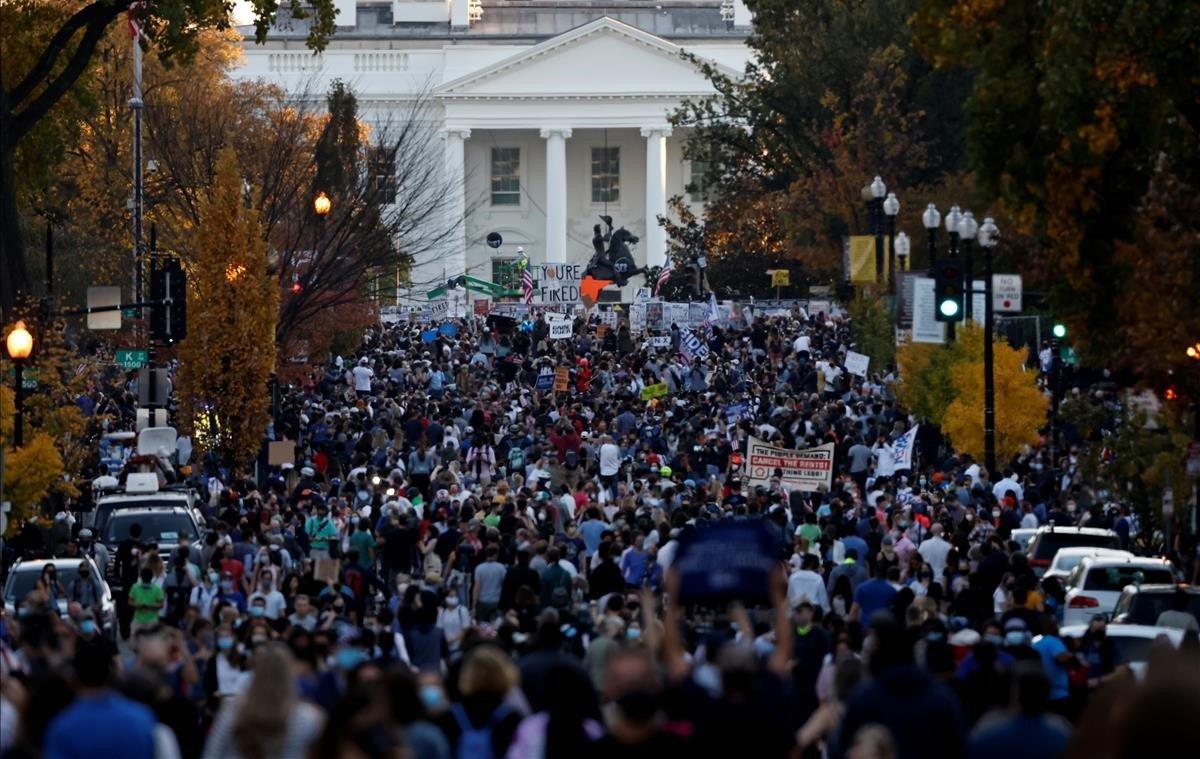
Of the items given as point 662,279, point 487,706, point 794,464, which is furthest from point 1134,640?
point 662,279

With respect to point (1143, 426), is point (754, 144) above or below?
above

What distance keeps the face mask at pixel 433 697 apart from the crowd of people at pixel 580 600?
21 mm

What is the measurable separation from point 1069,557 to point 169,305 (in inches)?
539

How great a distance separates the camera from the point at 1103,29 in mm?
22469

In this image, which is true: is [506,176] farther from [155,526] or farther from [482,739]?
[482,739]

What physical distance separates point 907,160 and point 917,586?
3936 centimetres

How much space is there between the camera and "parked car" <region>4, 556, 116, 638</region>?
75.1ft

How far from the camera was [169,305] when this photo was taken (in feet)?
114

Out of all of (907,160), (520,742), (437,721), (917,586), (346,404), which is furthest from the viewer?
(907,160)

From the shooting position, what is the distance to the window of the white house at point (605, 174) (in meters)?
112

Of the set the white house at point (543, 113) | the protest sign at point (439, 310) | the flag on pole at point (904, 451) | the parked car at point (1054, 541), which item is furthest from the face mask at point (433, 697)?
the white house at point (543, 113)

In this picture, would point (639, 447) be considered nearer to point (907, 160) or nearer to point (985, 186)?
point (985, 186)

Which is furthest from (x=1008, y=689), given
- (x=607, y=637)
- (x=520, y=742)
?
(x=607, y=637)

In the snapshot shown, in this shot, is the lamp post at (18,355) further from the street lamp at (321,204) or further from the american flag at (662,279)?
the american flag at (662,279)
